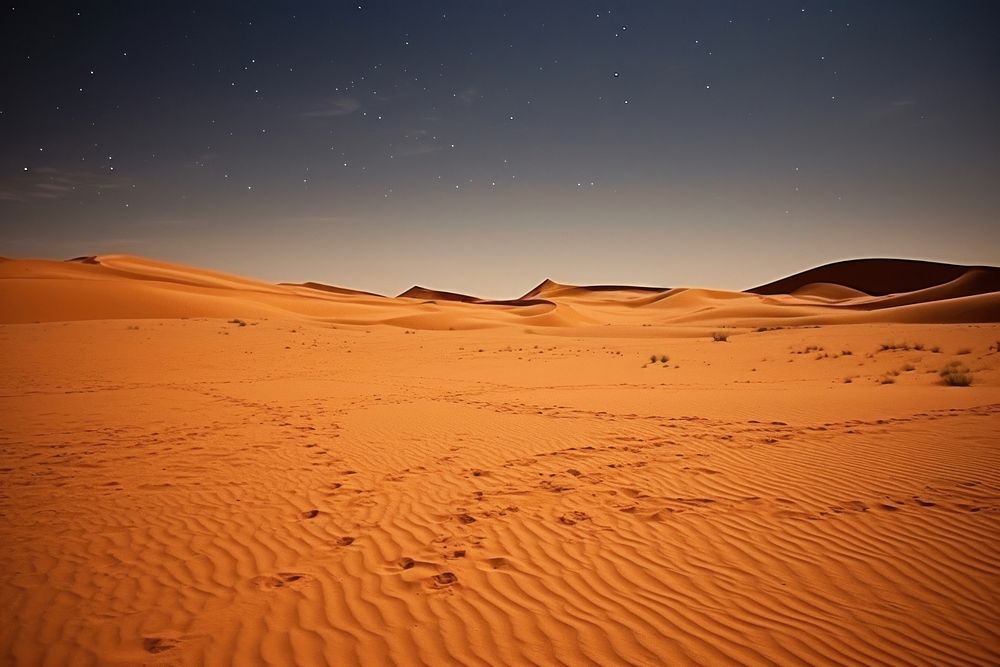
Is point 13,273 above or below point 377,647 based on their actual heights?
above

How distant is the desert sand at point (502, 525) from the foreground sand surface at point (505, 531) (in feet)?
0.09

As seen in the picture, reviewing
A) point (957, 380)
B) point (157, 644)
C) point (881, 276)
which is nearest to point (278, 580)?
point (157, 644)

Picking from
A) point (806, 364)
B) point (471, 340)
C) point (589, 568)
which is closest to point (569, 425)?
point (589, 568)

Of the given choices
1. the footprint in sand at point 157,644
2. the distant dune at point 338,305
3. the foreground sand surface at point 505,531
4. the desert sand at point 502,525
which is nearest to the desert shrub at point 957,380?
the desert sand at point 502,525

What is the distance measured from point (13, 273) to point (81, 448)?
56572 millimetres

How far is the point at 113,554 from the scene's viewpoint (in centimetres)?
443

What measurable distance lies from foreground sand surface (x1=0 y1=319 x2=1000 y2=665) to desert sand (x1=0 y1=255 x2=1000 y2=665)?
0.03 meters

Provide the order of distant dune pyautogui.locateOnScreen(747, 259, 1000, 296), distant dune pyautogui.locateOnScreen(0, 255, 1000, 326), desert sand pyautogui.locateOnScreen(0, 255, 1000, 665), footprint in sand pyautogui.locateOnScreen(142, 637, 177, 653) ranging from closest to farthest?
footprint in sand pyautogui.locateOnScreen(142, 637, 177, 653) < desert sand pyautogui.locateOnScreen(0, 255, 1000, 665) < distant dune pyautogui.locateOnScreen(0, 255, 1000, 326) < distant dune pyautogui.locateOnScreen(747, 259, 1000, 296)

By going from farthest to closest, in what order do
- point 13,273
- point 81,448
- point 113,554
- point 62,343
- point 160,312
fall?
1. point 13,273
2. point 160,312
3. point 62,343
4. point 81,448
5. point 113,554

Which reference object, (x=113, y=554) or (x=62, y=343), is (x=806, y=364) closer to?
(x=113, y=554)

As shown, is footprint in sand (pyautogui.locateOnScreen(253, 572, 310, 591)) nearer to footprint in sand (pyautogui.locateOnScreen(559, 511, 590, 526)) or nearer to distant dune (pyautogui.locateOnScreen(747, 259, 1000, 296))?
footprint in sand (pyautogui.locateOnScreen(559, 511, 590, 526))

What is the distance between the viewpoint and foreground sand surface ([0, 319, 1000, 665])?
327cm

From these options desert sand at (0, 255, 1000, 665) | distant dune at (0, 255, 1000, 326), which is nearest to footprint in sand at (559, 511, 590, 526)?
desert sand at (0, 255, 1000, 665)

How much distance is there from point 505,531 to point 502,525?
143 millimetres
